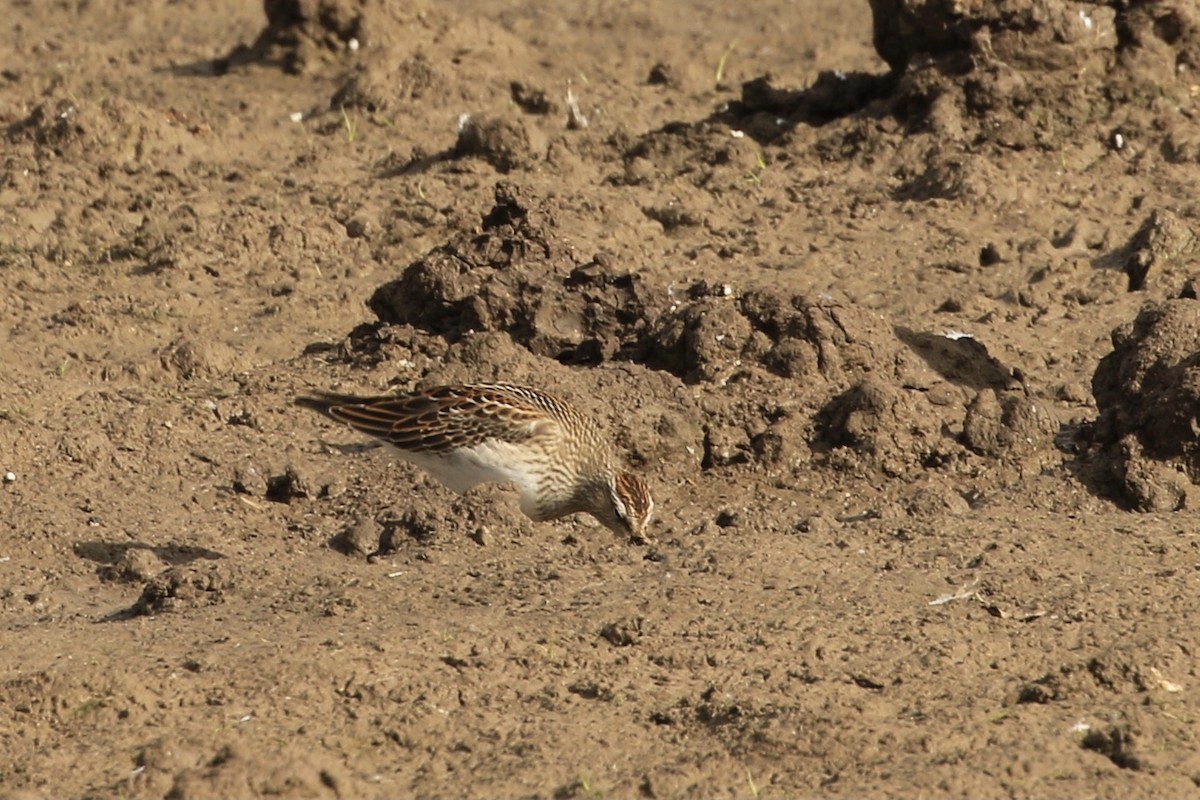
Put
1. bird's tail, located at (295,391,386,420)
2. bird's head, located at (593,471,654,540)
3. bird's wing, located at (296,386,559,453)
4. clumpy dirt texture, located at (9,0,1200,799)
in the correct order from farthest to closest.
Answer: bird's tail, located at (295,391,386,420), bird's wing, located at (296,386,559,453), bird's head, located at (593,471,654,540), clumpy dirt texture, located at (9,0,1200,799)

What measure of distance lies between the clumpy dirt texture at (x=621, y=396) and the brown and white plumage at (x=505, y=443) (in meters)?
0.19

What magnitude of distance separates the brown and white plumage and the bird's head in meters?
0.01

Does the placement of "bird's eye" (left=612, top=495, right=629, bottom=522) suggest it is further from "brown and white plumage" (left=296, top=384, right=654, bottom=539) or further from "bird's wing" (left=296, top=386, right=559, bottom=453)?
"bird's wing" (left=296, top=386, right=559, bottom=453)

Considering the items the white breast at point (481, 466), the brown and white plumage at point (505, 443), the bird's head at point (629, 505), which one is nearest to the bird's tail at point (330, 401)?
the brown and white plumage at point (505, 443)

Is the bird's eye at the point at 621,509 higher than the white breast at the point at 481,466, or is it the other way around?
the bird's eye at the point at 621,509

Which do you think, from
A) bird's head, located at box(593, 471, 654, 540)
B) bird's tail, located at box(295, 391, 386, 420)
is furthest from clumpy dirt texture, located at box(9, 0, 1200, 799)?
bird's tail, located at box(295, 391, 386, 420)

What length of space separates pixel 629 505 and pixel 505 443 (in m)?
0.65

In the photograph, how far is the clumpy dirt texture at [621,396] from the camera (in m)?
6.81

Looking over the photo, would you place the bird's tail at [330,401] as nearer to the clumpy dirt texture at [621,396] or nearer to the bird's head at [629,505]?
the clumpy dirt texture at [621,396]

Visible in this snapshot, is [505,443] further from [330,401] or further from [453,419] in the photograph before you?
[330,401]

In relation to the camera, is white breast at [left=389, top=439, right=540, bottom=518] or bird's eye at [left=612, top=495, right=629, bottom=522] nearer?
bird's eye at [left=612, top=495, right=629, bottom=522]

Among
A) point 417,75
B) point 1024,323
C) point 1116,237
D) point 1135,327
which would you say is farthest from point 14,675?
point 417,75

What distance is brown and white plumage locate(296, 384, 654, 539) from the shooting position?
29.5 ft

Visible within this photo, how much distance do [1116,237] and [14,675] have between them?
6.68m
